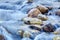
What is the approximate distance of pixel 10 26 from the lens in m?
3.97

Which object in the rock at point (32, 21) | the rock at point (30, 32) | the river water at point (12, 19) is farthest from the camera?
the rock at point (32, 21)

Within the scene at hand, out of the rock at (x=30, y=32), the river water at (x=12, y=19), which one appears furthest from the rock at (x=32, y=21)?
the rock at (x=30, y=32)

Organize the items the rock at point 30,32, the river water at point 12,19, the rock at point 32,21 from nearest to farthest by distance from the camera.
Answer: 1. the rock at point 30,32
2. the river water at point 12,19
3. the rock at point 32,21

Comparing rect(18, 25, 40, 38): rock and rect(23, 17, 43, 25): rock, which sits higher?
rect(23, 17, 43, 25): rock

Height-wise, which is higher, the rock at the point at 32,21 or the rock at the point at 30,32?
the rock at the point at 32,21

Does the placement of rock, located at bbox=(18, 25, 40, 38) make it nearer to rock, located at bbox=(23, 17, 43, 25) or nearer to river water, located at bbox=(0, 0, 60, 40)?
river water, located at bbox=(0, 0, 60, 40)

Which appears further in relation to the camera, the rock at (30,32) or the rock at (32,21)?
the rock at (32,21)

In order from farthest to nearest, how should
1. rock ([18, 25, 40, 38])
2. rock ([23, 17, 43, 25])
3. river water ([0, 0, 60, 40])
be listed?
rock ([23, 17, 43, 25]) < river water ([0, 0, 60, 40]) < rock ([18, 25, 40, 38])

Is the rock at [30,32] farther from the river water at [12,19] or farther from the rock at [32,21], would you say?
the rock at [32,21]

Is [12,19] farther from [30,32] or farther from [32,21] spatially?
[30,32]

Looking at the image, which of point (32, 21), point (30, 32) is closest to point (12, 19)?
point (32, 21)

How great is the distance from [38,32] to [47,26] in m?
0.22

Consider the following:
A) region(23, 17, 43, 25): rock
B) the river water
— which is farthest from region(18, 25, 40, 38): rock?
region(23, 17, 43, 25): rock

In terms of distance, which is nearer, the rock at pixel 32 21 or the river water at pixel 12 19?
the river water at pixel 12 19
